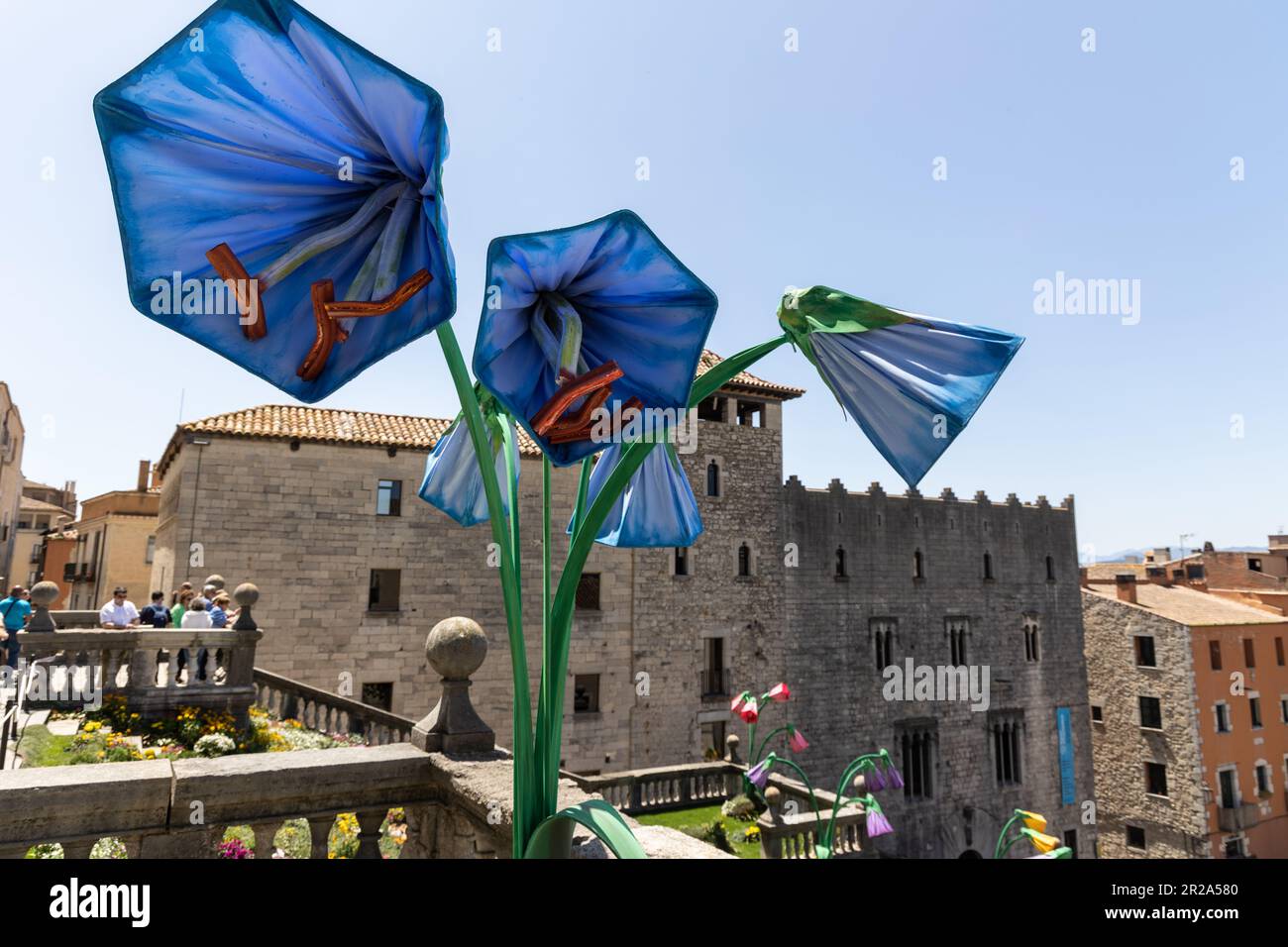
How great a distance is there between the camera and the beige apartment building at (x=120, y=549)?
105 ft

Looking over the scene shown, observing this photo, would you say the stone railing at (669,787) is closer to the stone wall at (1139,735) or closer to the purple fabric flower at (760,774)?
the purple fabric flower at (760,774)

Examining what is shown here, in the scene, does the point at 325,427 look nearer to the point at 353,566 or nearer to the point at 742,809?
the point at 353,566

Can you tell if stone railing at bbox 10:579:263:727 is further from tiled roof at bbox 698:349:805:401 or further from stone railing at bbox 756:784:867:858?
tiled roof at bbox 698:349:805:401

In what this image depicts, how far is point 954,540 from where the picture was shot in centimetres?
2786

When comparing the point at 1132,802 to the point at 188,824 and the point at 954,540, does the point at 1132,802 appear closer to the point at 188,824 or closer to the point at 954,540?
the point at 954,540

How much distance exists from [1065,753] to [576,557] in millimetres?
33481

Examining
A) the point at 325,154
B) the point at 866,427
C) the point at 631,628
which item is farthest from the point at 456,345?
the point at 631,628

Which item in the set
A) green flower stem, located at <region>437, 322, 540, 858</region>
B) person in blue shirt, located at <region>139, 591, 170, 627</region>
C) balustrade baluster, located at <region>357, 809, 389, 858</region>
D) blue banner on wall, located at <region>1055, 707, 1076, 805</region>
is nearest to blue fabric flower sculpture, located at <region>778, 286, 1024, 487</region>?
green flower stem, located at <region>437, 322, 540, 858</region>

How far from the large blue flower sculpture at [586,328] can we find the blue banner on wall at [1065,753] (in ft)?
110

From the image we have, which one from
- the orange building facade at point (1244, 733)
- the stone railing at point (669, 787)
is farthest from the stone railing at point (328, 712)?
the orange building facade at point (1244, 733)

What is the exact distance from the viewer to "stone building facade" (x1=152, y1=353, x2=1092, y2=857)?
17.5 m

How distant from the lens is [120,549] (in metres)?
32.3

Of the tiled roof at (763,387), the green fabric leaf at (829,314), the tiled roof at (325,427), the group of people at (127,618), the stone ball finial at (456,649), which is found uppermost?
the tiled roof at (763,387)
